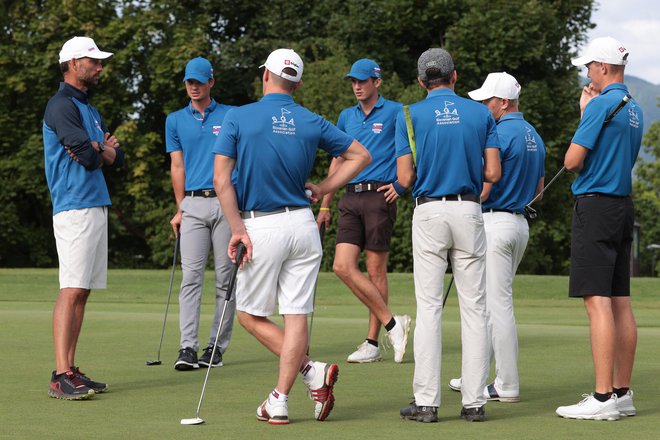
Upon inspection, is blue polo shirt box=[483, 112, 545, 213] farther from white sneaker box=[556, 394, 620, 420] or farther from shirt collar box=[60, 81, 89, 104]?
shirt collar box=[60, 81, 89, 104]

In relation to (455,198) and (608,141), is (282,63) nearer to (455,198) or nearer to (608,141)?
(455,198)

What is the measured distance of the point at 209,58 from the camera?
3409cm

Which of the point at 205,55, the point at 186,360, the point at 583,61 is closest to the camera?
the point at 583,61

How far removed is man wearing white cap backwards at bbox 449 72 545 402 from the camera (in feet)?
24.1

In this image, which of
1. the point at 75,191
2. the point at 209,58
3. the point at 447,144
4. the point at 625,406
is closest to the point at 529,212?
the point at 447,144

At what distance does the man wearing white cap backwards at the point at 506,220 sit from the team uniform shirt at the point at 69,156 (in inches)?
101

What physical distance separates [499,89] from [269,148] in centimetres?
198

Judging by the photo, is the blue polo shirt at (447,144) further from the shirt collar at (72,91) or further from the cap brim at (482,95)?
the shirt collar at (72,91)

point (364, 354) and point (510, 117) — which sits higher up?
point (510, 117)

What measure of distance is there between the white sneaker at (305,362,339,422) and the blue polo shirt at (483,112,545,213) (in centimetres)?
175

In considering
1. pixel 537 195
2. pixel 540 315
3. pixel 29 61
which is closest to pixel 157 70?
pixel 29 61

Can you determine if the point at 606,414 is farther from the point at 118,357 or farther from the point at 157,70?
the point at 157,70

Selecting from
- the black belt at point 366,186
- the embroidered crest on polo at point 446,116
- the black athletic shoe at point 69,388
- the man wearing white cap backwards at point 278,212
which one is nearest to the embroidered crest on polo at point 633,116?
the embroidered crest on polo at point 446,116

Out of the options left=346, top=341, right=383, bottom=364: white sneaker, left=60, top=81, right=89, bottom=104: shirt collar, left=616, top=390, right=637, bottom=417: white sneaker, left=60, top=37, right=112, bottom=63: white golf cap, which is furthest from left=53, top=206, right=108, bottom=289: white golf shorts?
left=616, top=390, right=637, bottom=417: white sneaker
